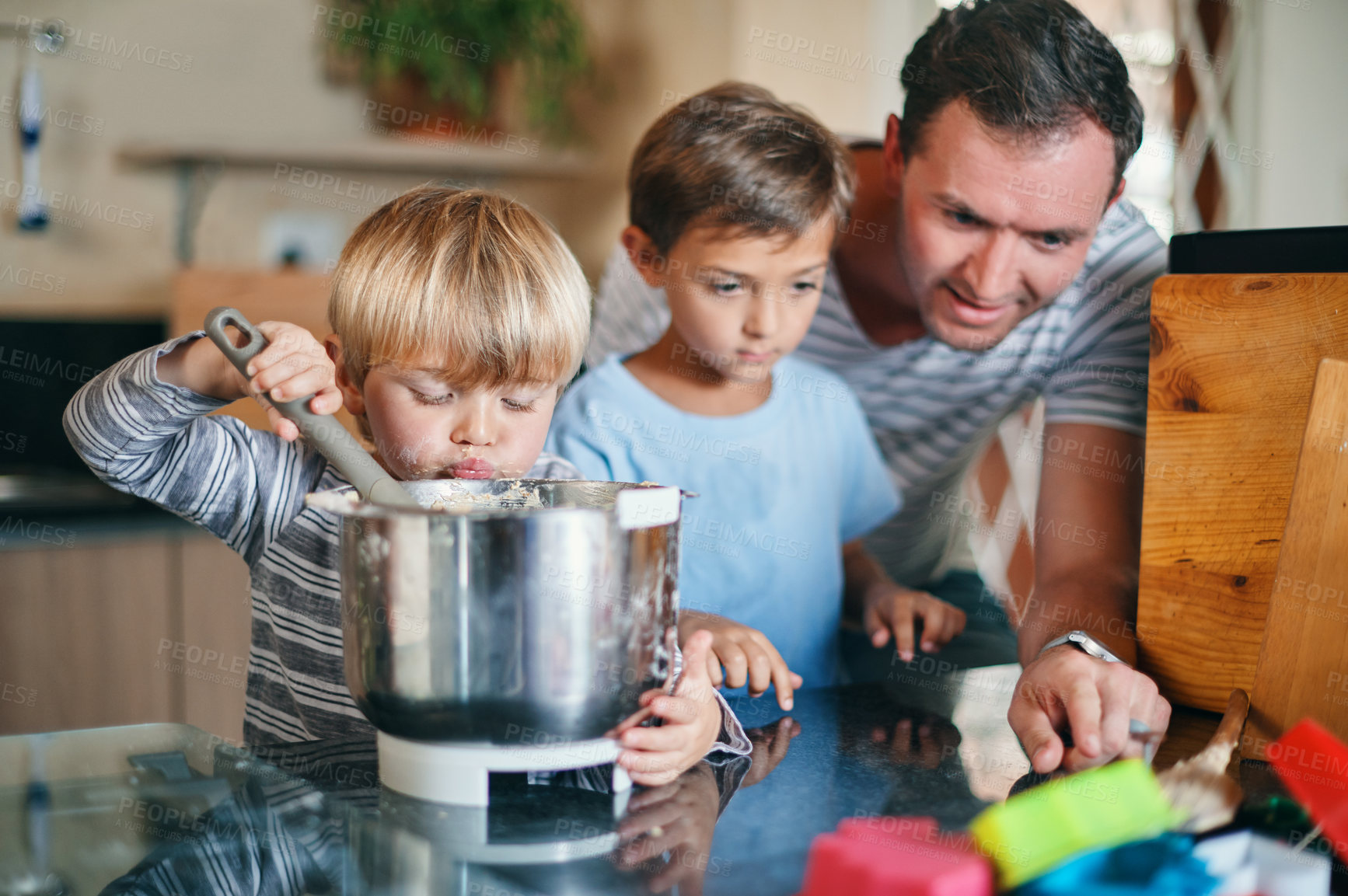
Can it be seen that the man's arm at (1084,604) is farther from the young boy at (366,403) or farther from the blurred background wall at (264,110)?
the blurred background wall at (264,110)

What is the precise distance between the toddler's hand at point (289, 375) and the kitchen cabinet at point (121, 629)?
1393 mm

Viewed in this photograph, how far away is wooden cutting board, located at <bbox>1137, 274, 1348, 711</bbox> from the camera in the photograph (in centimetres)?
78

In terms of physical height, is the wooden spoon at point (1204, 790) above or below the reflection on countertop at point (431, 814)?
above

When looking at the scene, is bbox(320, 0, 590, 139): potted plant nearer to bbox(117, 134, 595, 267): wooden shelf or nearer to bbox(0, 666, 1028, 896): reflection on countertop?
bbox(117, 134, 595, 267): wooden shelf

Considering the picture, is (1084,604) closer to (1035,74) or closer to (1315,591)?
(1315,591)

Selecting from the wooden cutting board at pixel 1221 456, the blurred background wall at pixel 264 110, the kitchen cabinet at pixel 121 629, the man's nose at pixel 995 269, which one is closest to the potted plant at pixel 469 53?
the blurred background wall at pixel 264 110

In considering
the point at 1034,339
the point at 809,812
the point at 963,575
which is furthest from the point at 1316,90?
the point at 809,812

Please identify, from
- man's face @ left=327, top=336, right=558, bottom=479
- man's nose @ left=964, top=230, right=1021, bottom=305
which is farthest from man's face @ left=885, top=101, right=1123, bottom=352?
man's face @ left=327, top=336, right=558, bottom=479

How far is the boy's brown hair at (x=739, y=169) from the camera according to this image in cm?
Result: 103

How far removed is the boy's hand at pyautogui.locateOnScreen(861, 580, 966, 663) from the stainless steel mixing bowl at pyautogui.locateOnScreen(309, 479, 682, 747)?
0.49m

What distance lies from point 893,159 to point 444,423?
0.59 metres

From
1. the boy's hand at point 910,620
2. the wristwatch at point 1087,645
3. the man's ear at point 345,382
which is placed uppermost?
the man's ear at point 345,382

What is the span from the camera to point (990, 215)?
102cm

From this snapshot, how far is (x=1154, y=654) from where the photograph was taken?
839mm
